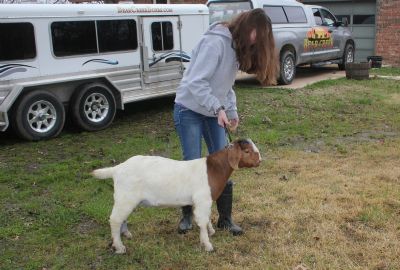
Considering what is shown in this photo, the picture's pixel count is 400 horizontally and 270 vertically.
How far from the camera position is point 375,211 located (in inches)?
178

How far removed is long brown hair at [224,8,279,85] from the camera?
3.44 metres

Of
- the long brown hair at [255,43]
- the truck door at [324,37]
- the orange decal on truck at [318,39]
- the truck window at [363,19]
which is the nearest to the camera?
the long brown hair at [255,43]

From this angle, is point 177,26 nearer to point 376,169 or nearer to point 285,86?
point 285,86

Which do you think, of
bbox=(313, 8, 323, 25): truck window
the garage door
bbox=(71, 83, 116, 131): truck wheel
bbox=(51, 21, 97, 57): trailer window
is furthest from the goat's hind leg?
the garage door

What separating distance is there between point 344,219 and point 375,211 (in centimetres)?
33

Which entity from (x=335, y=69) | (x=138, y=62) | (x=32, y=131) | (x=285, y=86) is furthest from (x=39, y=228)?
(x=335, y=69)

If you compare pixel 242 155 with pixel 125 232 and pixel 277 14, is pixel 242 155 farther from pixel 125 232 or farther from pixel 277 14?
pixel 277 14

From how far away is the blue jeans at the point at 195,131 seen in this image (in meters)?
3.78

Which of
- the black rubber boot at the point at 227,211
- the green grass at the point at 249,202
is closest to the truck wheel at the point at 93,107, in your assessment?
the green grass at the point at 249,202

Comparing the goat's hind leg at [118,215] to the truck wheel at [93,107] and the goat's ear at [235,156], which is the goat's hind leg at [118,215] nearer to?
the goat's ear at [235,156]

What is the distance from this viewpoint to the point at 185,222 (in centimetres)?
417

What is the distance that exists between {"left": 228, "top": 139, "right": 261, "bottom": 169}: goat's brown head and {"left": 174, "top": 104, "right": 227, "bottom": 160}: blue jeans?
285 mm

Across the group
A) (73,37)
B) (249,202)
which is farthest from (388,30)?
(249,202)

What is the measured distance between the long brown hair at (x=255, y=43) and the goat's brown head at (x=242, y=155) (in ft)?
1.65
